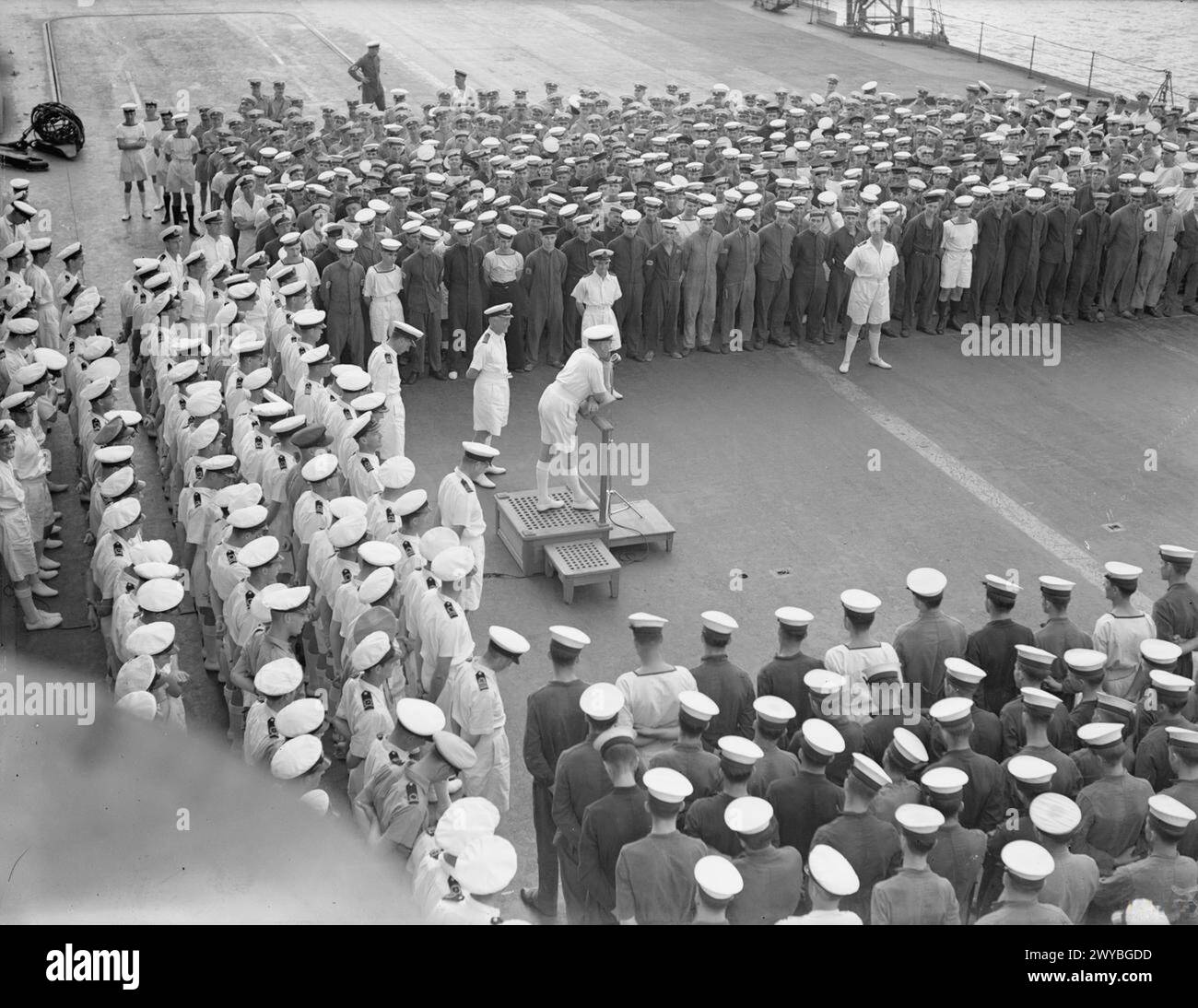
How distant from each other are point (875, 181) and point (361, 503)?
11.0m

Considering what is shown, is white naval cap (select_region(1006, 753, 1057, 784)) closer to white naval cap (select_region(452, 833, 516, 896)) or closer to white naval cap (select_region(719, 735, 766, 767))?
white naval cap (select_region(719, 735, 766, 767))

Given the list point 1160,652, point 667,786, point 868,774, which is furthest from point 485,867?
point 1160,652

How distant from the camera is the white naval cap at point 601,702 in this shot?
6.47m

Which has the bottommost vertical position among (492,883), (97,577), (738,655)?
(738,655)

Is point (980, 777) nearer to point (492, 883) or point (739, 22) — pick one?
point (492, 883)

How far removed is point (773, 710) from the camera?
663 centimetres

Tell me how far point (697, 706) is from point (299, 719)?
2030 mm

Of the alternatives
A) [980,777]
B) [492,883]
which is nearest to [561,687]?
[492,883]

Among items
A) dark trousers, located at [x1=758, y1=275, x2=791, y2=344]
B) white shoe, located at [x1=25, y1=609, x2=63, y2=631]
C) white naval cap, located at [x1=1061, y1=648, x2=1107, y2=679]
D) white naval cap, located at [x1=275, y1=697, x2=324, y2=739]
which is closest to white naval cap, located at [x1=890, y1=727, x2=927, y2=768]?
white naval cap, located at [x1=1061, y1=648, x2=1107, y2=679]

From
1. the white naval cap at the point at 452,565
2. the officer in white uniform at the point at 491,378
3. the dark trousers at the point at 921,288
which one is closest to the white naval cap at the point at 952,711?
the white naval cap at the point at 452,565

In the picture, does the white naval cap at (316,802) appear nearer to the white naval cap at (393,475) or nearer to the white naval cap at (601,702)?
the white naval cap at (601,702)

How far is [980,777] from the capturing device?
655 centimetres

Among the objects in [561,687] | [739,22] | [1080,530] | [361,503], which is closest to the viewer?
[561,687]

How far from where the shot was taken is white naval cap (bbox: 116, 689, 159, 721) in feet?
23.0
